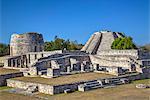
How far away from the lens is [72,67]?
2481 centimetres

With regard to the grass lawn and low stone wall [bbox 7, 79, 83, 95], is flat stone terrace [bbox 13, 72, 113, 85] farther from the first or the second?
the grass lawn

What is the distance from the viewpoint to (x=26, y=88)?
60.8 feet

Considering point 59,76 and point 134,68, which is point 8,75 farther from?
point 134,68

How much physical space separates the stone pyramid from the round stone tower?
5.90m

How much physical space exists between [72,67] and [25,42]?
11485 millimetres

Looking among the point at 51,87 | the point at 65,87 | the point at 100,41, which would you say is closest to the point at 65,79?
the point at 65,87

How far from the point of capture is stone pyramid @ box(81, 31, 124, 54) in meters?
34.3

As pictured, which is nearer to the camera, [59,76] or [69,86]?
[69,86]

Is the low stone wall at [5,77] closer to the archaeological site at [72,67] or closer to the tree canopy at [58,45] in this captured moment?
the archaeological site at [72,67]

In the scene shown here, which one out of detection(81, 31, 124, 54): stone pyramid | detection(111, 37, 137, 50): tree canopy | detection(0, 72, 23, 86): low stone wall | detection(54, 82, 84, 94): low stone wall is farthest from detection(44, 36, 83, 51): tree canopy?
detection(54, 82, 84, 94): low stone wall

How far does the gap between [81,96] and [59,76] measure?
17.4 ft

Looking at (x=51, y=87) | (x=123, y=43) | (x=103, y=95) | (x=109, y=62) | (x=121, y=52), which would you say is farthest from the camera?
(x=123, y=43)

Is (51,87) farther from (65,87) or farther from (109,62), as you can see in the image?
(109,62)

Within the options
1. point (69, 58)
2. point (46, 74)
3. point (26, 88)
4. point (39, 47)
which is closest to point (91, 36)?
point (39, 47)
